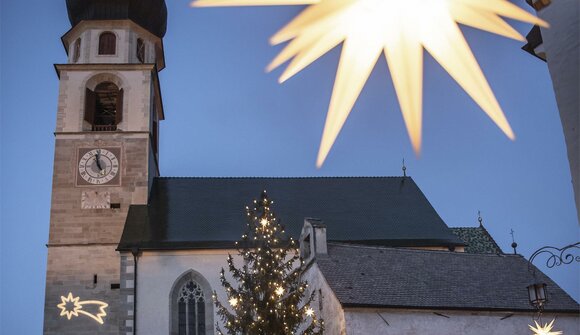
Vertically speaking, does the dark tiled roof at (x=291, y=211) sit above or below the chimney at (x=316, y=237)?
above

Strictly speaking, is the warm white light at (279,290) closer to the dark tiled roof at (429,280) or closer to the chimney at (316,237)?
the dark tiled roof at (429,280)

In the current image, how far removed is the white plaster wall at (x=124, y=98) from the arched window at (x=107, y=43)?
96 centimetres

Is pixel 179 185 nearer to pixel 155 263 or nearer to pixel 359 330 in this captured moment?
pixel 155 263

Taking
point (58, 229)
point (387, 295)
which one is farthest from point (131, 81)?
point (387, 295)

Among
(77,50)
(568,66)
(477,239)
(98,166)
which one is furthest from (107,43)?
(568,66)

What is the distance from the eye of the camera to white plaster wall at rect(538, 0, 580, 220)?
5.74 m

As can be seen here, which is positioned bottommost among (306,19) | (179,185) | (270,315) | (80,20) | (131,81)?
(306,19)

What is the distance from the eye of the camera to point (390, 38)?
280cm

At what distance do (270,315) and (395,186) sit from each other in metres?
14.2

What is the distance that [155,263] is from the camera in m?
25.1

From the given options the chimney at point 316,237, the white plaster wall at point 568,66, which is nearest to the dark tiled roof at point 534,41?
the white plaster wall at point 568,66

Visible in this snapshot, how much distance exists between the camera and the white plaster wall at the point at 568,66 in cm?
574

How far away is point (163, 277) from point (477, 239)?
45.8 ft

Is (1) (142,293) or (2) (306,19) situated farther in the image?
(1) (142,293)
